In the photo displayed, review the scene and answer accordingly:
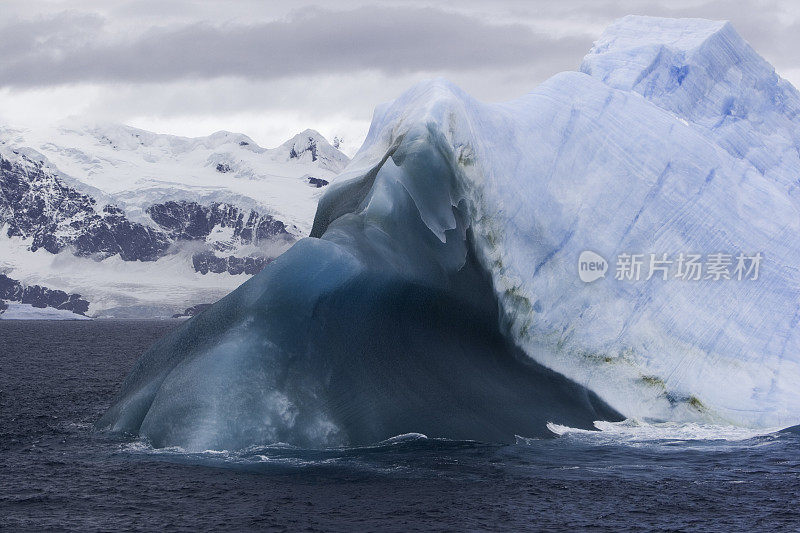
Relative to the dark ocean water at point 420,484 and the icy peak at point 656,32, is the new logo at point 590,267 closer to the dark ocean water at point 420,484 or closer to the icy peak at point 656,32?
the dark ocean water at point 420,484

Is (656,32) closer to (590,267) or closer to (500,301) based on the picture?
A: (590,267)

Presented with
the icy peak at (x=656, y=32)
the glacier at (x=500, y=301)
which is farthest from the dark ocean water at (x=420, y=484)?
the icy peak at (x=656, y=32)

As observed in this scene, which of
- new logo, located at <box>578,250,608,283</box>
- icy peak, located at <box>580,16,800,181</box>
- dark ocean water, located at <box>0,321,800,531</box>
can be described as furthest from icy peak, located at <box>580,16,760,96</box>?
dark ocean water, located at <box>0,321,800,531</box>

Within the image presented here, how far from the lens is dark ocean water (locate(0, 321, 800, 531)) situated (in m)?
20.3

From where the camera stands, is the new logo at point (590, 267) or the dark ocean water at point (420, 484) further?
the new logo at point (590, 267)

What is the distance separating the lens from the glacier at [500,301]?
26969 millimetres

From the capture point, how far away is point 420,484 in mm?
23125

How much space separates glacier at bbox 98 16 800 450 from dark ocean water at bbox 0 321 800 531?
1.16 metres

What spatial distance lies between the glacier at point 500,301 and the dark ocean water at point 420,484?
116 cm

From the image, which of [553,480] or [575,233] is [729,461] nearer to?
[553,480]

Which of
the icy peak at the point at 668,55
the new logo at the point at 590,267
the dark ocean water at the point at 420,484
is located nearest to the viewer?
the dark ocean water at the point at 420,484

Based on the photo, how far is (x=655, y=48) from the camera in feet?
132

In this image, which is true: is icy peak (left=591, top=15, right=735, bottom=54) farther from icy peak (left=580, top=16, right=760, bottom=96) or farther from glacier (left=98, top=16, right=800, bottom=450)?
glacier (left=98, top=16, right=800, bottom=450)

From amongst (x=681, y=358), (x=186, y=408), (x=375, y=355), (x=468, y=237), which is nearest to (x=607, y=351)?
(x=681, y=358)
